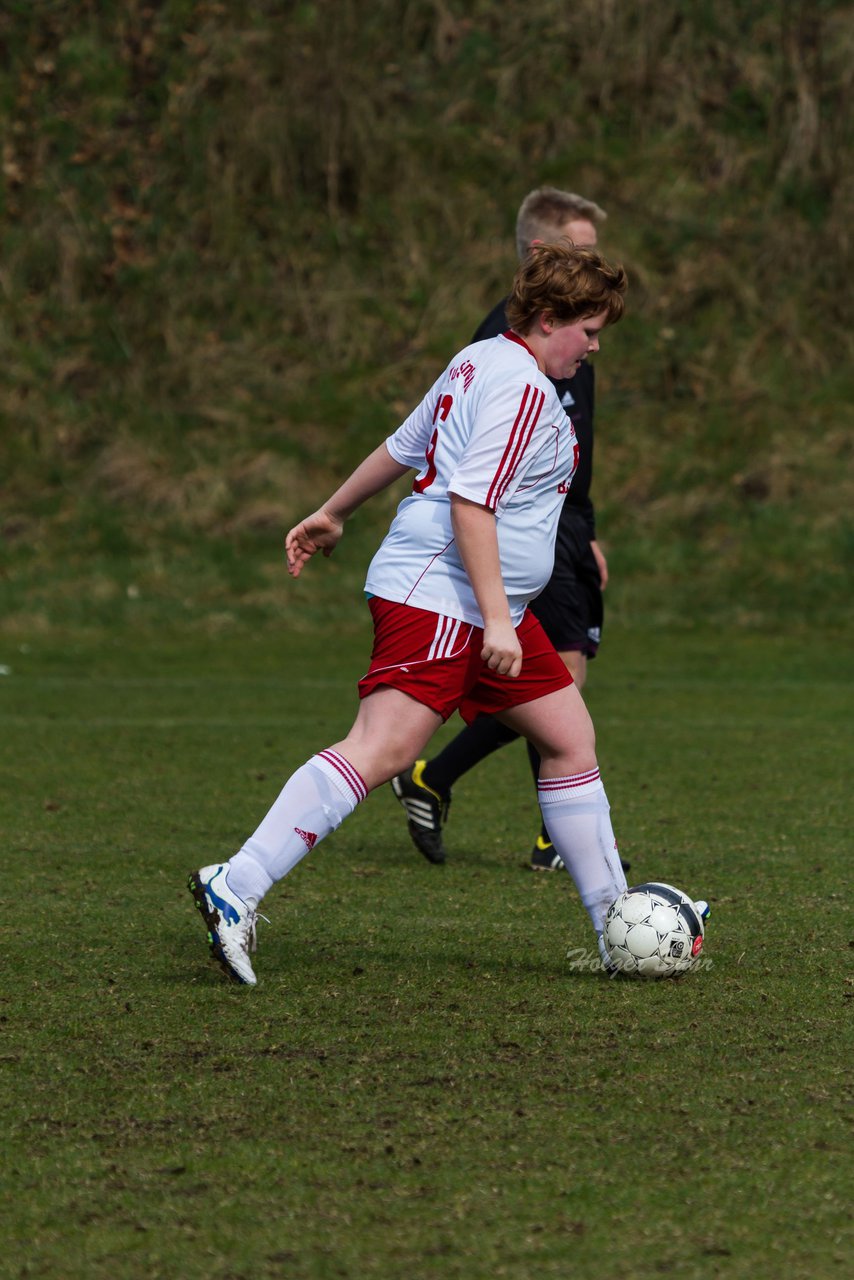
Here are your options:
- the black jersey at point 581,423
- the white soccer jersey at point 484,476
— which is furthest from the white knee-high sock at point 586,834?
the black jersey at point 581,423

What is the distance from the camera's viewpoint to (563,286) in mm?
4203

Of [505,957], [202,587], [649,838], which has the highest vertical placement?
[505,957]

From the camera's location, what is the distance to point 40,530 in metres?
15.9

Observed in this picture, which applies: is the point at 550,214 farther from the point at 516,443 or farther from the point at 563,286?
the point at 516,443

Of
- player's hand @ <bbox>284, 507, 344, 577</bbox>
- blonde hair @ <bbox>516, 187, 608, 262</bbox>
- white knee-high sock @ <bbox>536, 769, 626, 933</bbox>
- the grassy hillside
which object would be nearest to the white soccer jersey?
player's hand @ <bbox>284, 507, 344, 577</bbox>

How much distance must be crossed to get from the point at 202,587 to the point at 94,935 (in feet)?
32.4

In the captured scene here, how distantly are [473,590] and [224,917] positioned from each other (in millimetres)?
984

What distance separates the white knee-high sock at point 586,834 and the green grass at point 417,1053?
0.22 m

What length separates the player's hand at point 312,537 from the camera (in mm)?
4645

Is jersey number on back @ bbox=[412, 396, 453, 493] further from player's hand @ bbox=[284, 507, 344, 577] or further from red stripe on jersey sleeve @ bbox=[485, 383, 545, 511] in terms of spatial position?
player's hand @ bbox=[284, 507, 344, 577]

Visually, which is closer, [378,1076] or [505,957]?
[378,1076]

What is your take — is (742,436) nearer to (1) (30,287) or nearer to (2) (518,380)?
(1) (30,287)

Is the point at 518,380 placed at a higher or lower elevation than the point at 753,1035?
higher

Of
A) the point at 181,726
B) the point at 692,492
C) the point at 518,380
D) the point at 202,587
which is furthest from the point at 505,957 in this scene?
the point at 692,492
